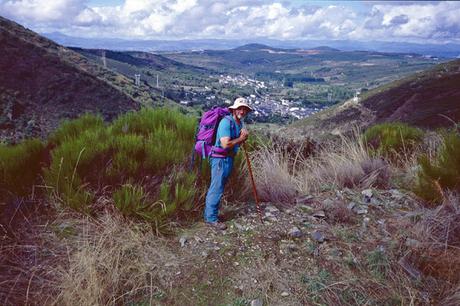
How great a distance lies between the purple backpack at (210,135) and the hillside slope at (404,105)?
38.2m

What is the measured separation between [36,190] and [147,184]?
1193 mm

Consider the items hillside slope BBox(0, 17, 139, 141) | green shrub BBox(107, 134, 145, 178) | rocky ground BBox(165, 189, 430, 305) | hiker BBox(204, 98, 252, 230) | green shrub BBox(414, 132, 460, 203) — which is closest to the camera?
rocky ground BBox(165, 189, 430, 305)

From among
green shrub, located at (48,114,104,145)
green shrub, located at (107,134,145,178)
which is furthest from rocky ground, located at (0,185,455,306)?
green shrub, located at (48,114,104,145)

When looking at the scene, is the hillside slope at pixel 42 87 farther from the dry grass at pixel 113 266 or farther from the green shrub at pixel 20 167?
the dry grass at pixel 113 266

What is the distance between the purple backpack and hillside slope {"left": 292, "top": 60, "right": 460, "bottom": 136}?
125 feet

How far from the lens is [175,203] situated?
157 inches

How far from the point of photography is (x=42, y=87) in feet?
101

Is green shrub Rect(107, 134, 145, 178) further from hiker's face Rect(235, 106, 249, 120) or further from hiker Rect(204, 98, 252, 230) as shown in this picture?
hiker's face Rect(235, 106, 249, 120)

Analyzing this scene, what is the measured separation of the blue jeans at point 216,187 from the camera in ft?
13.5

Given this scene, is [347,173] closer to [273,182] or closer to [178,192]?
[273,182]

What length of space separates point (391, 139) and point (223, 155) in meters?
5.52

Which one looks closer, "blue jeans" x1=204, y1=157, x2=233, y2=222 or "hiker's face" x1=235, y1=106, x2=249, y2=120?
"blue jeans" x1=204, y1=157, x2=233, y2=222

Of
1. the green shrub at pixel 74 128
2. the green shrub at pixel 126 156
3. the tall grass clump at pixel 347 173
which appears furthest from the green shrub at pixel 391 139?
the green shrub at pixel 74 128

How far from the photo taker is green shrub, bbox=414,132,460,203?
15.4 feet
